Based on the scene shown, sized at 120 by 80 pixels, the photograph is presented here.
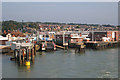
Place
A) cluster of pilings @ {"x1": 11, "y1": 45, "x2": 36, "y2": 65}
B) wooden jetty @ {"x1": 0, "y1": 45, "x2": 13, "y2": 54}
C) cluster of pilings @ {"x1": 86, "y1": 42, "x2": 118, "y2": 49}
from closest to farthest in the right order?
cluster of pilings @ {"x1": 11, "y1": 45, "x2": 36, "y2": 65}
wooden jetty @ {"x1": 0, "y1": 45, "x2": 13, "y2": 54}
cluster of pilings @ {"x1": 86, "y1": 42, "x2": 118, "y2": 49}

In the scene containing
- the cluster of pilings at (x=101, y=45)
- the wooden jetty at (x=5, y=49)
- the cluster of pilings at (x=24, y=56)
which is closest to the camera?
the cluster of pilings at (x=24, y=56)

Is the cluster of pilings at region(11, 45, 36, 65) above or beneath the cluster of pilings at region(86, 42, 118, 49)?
beneath

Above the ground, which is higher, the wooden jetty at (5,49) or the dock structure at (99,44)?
the dock structure at (99,44)

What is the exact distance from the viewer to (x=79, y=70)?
9477mm

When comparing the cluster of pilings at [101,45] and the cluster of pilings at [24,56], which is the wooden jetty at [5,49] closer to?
the cluster of pilings at [24,56]

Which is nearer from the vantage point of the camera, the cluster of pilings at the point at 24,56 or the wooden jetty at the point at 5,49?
the cluster of pilings at the point at 24,56

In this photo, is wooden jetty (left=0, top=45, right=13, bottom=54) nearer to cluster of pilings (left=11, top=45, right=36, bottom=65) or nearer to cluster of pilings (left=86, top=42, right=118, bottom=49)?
cluster of pilings (left=11, top=45, right=36, bottom=65)

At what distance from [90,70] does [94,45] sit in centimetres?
1169

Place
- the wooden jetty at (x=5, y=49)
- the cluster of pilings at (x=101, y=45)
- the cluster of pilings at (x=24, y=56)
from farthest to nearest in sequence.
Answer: the cluster of pilings at (x=101, y=45) < the wooden jetty at (x=5, y=49) < the cluster of pilings at (x=24, y=56)

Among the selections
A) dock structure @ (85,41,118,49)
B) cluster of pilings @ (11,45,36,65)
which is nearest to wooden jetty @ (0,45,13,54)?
cluster of pilings @ (11,45,36,65)

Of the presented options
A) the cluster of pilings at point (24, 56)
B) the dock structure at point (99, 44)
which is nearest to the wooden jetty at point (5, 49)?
the cluster of pilings at point (24, 56)

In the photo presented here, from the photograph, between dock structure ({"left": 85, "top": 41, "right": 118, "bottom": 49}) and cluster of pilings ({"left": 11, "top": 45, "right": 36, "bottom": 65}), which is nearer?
cluster of pilings ({"left": 11, "top": 45, "right": 36, "bottom": 65})

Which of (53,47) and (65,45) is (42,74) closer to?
(53,47)

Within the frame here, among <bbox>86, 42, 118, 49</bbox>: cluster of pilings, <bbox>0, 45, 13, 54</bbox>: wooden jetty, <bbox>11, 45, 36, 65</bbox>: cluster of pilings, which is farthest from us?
<bbox>86, 42, 118, 49</bbox>: cluster of pilings
